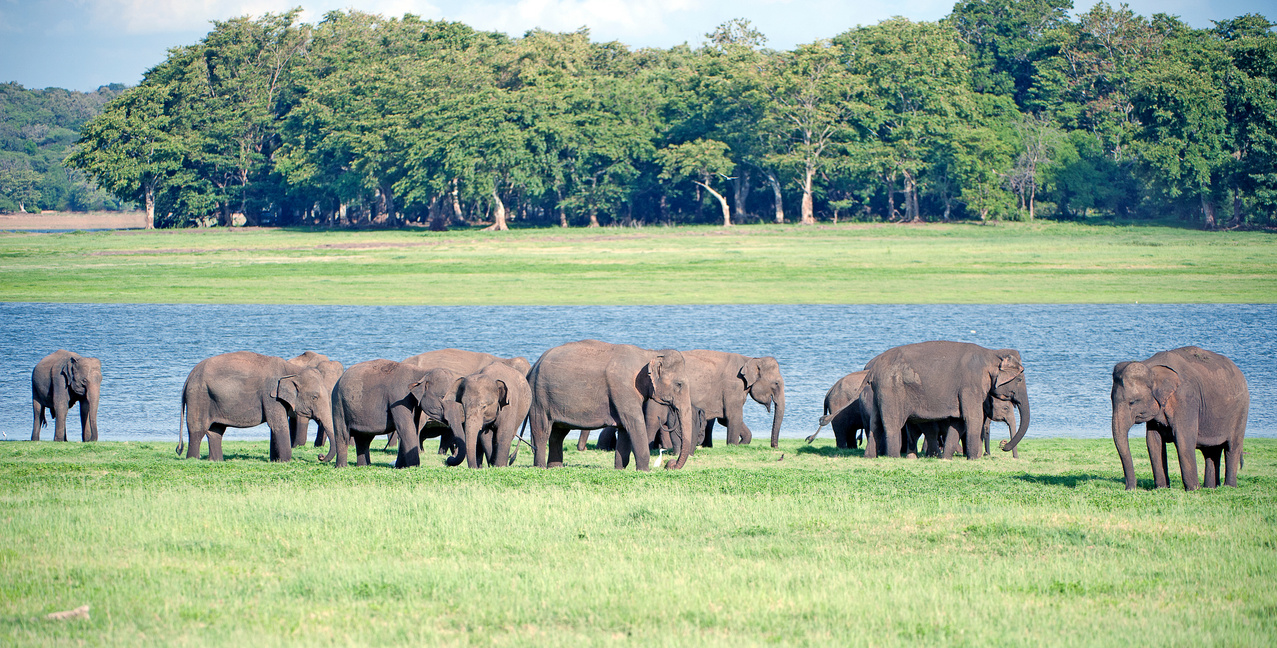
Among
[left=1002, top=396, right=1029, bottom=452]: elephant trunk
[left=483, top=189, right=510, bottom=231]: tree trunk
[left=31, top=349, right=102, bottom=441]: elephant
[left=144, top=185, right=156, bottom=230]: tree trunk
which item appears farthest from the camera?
[left=144, top=185, right=156, bottom=230]: tree trunk

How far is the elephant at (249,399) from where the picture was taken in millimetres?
15836

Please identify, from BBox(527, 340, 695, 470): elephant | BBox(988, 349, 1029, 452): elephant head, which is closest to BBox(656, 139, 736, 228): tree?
BBox(988, 349, 1029, 452): elephant head

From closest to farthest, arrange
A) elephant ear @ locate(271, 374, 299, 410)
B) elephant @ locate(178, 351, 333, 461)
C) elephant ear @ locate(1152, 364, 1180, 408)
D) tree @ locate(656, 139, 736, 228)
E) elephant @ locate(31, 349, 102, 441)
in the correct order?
elephant ear @ locate(1152, 364, 1180, 408)
elephant ear @ locate(271, 374, 299, 410)
elephant @ locate(178, 351, 333, 461)
elephant @ locate(31, 349, 102, 441)
tree @ locate(656, 139, 736, 228)

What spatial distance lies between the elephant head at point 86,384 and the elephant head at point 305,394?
5202 mm

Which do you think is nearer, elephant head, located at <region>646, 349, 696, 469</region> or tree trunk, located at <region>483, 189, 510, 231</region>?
elephant head, located at <region>646, 349, 696, 469</region>

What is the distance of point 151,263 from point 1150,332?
1564 inches

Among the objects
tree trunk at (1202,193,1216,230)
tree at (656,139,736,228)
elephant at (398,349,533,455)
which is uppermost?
tree at (656,139,736,228)

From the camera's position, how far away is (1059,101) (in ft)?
310

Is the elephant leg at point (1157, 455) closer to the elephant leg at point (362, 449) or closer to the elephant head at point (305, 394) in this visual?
the elephant leg at point (362, 449)

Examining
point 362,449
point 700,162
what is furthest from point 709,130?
point 362,449

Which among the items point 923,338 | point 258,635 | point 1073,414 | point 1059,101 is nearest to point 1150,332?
point 923,338

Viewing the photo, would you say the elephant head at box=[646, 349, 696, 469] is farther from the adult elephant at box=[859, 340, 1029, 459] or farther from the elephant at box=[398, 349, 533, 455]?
the adult elephant at box=[859, 340, 1029, 459]

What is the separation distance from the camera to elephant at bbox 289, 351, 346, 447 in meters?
17.9

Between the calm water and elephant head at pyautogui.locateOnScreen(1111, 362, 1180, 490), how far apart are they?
9341 millimetres
